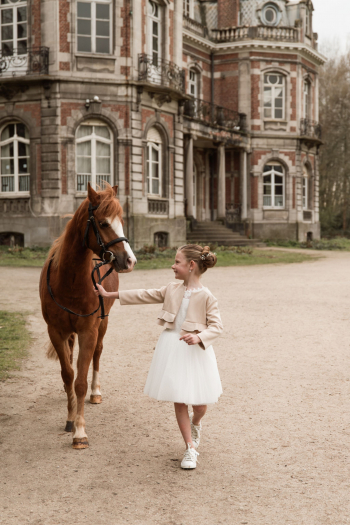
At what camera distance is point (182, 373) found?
3.75 m

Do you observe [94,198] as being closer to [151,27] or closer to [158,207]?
[158,207]

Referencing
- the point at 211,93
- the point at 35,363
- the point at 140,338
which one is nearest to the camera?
the point at 35,363

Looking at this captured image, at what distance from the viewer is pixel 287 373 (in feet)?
19.6

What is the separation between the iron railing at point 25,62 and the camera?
66.9ft

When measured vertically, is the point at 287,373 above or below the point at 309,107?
below

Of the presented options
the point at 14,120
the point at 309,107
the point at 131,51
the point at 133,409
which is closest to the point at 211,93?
the point at 309,107

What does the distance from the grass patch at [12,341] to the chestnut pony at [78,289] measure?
5.48 ft

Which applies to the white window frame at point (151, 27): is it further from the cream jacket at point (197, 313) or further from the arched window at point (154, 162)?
the cream jacket at point (197, 313)

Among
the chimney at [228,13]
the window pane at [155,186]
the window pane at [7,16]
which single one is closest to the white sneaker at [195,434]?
the window pane at [155,186]

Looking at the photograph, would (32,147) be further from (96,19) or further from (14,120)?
(96,19)

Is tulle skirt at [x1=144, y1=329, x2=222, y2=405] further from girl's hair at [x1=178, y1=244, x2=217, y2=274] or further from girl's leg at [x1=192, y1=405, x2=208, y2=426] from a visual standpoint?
girl's hair at [x1=178, y1=244, x2=217, y2=274]

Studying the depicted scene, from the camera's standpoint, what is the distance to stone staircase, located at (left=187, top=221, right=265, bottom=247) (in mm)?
26219

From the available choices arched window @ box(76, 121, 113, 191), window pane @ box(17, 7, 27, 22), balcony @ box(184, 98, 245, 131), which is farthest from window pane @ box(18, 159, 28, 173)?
balcony @ box(184, 98, 245, 131)

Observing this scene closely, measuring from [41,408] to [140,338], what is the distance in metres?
2.89
